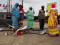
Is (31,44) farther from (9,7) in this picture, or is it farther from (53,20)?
(9,7)

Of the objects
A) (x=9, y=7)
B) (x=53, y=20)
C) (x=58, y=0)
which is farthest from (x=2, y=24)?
(x=58, y=0)

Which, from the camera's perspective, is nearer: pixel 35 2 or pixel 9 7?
pixel 9 7

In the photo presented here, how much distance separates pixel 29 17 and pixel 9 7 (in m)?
1.74

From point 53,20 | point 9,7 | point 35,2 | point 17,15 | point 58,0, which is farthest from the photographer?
point 35,2

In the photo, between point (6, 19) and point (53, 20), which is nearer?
point (53, 20)

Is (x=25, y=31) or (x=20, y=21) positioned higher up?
(x=20, y=21)

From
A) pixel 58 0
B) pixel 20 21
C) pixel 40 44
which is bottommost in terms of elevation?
pixel 40 44

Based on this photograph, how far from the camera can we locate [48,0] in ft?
38.2

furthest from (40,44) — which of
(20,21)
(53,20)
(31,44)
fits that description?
(20,21)

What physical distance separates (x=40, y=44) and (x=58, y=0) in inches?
319

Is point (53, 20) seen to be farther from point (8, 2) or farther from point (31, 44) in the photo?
point (8, 2)

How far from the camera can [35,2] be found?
1252 centimetres

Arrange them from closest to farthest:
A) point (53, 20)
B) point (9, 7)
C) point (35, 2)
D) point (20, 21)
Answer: point (53, 20) → point (20, 21) → point (9, 7) → point (35, 2)

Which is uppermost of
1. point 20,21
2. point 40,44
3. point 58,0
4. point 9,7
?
point 58,0
